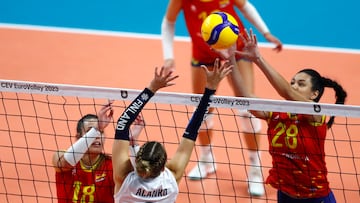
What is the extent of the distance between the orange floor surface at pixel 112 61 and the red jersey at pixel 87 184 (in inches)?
141

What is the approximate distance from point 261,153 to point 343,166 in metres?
0.73

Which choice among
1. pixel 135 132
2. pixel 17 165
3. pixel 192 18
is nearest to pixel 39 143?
pixel 17 165

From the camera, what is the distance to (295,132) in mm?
4133

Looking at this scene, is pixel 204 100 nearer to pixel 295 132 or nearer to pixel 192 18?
pixel 295 132

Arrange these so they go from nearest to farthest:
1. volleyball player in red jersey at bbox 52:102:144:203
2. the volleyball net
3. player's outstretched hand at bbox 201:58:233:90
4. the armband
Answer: player's outstretched hand at bbox 201:58:233:90 < the armband < volleyball player in red jersey at bbox 52:102:144:203 < the volleyball net

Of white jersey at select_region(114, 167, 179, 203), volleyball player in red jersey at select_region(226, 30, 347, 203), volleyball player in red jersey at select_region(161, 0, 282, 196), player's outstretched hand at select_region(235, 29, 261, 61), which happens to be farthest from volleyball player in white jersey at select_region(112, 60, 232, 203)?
volleyball player in red jersey at select_region(161, 0, 282, 196)

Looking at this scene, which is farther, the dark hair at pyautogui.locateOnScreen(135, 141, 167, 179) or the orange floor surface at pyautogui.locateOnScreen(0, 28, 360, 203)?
the orange floor surface at pyautogui.locateOnScreen(0, 28, 360, 203)

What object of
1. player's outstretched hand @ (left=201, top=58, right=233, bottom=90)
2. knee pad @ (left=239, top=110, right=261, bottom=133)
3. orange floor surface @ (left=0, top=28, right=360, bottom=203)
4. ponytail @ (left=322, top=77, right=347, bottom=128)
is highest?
orange floor surface @ (left=0, top=28, right=360, bottom=203)

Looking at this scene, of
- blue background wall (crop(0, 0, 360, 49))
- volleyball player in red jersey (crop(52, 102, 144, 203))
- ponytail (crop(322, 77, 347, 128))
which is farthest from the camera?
blue background wall (crop(0, 0, 360, 49))

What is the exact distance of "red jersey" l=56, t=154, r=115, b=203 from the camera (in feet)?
13.7

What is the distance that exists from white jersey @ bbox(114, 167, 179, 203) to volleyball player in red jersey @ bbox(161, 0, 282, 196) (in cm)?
222

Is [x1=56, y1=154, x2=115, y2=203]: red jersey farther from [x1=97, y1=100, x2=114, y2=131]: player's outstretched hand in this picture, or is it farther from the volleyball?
the volleyball

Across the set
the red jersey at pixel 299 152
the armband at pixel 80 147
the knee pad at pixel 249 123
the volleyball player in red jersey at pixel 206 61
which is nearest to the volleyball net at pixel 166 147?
the volleyball player in red jersey at pixel 206 61

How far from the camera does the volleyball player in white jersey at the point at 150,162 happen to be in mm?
3346
